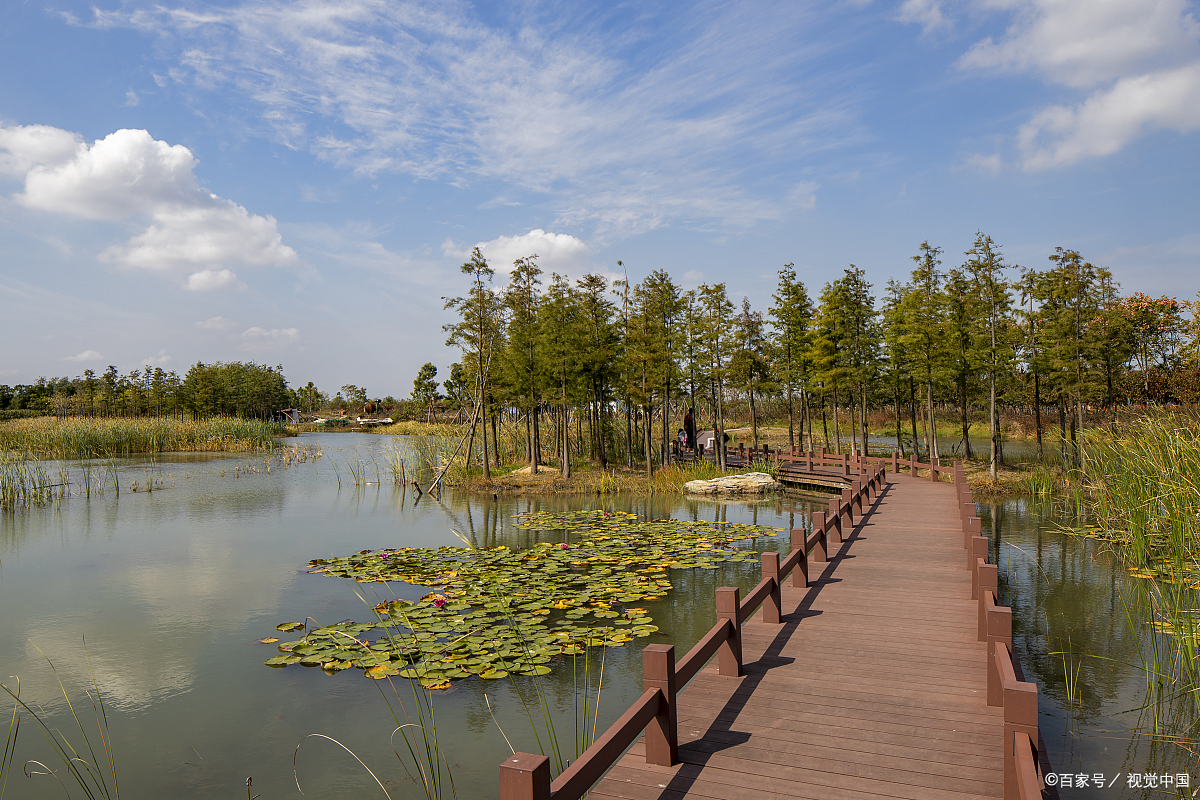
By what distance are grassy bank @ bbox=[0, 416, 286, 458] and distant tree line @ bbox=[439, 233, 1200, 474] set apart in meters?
20.0

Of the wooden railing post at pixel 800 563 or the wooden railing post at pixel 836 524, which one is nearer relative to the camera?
the wooden railing post at pixel 800 563

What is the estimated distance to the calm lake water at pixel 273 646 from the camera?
611cm

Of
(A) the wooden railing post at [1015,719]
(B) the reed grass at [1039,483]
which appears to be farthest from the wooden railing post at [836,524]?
(B) the reed grass at [1039,483]

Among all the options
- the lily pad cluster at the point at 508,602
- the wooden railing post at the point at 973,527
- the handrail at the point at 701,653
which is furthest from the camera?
the wooden railing post at the point at 973,527

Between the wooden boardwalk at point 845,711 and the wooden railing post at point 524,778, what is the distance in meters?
1.32

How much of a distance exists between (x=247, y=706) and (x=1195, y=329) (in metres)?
27.0

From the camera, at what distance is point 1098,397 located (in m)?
29.6

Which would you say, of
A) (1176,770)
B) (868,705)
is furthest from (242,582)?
(1176,770)

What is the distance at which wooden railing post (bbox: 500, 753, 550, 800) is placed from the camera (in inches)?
115

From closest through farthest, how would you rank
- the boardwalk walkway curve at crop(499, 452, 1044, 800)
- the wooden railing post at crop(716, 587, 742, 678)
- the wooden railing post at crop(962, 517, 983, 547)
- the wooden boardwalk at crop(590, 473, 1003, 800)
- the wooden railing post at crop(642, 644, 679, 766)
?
the boardwalk walkway curve at crop(499, 452, 1044, 800) < the wooden boardwalk at crop(590, 473, 1003, 800) < the wooden railing post at crop(642, 644, 679, 766) < the wooden railing post at crop(716, 587, 742, 678) < the wooden railing post at crop(962, 517, 983, 547)

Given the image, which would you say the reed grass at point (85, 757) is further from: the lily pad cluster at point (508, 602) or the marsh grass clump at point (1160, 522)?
the marsh grass clump at point (1160, 522)

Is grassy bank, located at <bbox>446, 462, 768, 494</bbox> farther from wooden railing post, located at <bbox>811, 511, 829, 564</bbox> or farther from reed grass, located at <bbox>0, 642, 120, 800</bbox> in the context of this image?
reed grass, located at <bbox>0, 642, 120, 800</bbox>

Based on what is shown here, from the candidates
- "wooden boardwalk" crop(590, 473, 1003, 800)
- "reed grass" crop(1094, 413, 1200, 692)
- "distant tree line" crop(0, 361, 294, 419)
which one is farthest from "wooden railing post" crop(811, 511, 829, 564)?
"distant tree line" crop(0, 361, 294, 419)

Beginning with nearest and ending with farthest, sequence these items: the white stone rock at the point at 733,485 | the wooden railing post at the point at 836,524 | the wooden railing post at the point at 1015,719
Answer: the wooden railing post at the point at 1015,719 < the wooden railing post at the point at 836,524 < the white stone rock at the point at 733,485
